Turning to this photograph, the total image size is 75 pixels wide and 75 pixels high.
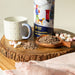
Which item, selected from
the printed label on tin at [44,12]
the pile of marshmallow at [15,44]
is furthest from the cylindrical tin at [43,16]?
the pile of marshmallow at [15,44]

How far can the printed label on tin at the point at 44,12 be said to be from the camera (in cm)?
74

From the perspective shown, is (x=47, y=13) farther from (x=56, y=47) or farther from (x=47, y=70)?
(x=47, y=70)

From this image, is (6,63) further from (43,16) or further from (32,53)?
(43,16)

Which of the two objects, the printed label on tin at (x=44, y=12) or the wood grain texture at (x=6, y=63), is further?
the printed label on tin at (x=44, y=12)

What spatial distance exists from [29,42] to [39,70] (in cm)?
33

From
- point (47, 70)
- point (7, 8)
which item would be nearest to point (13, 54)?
point (47, 70)

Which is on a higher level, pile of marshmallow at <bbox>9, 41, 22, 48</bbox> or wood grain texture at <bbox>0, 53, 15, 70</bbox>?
pile of marshmallow at <bbox>9, 41, 22, 48</bbox>

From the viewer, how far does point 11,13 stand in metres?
1.40

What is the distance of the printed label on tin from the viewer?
0.74 meters

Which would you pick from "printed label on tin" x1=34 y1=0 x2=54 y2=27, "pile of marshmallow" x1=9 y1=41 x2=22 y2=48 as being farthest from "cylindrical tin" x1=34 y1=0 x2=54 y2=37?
"pile of marshmallow" x1=9 y1=41 x2=22 y2=48

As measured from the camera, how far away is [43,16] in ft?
2.50

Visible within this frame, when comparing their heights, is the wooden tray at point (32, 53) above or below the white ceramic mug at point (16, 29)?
below

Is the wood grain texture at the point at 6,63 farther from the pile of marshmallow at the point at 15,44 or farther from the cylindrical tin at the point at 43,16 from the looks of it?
the cylindrical tin at the point at 43,16

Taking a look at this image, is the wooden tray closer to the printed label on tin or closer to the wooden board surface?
the wooden board surface
